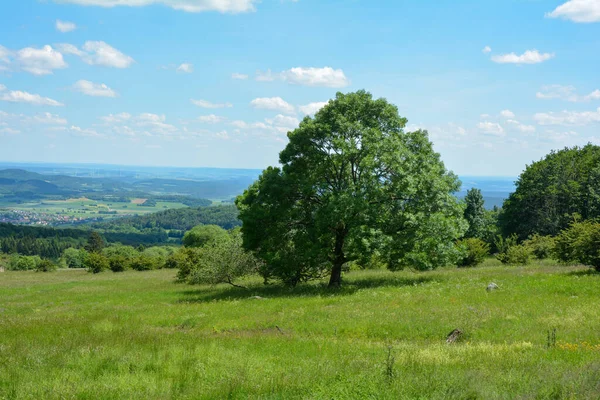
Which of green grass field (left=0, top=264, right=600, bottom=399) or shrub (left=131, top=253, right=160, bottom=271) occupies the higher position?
green grass field (left=0, top=264, right=600, bottom=399)

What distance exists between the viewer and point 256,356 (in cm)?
1142

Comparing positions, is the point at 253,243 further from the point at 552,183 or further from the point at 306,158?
the point at 552,183

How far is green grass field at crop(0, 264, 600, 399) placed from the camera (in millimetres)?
8148

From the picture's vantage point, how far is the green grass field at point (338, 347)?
8148mm

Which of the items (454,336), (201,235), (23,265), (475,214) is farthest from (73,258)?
(454,336)

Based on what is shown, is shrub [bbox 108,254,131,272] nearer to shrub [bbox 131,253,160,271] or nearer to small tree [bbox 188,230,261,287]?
shrub [bbox 131,253,160,271]

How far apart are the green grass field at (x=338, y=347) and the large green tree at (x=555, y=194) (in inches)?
1554

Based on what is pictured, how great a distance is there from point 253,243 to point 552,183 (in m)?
52.0

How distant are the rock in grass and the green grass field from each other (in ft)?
1.25

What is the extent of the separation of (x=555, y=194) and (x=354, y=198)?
48996 mm

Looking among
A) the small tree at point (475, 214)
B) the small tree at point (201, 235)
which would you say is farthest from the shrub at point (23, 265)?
the small tree at point (475, 214)

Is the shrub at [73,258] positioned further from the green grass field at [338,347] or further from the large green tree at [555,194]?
the green grass field at [338,347]

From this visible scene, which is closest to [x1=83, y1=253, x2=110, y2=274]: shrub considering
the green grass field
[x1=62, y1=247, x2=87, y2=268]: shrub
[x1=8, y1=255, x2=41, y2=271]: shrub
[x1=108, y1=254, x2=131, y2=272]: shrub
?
[x1=108, y1=254, x2=131, y2=272]: shrub

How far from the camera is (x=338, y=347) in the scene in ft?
41.5
